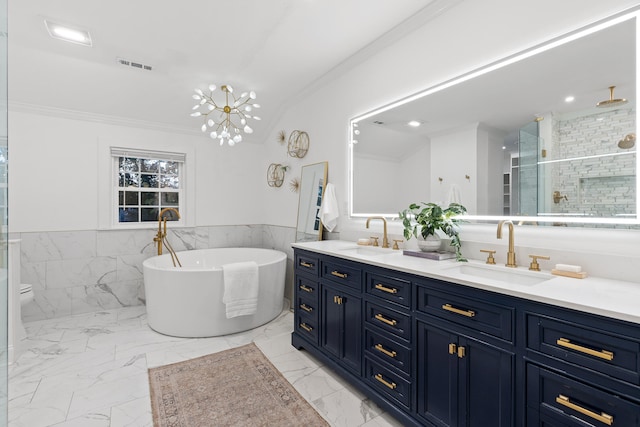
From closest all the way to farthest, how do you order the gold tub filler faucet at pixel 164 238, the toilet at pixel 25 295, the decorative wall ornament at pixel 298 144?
the toilet at pixel 25 295 < the decorative wall ornament at pixel 298 144 < the gold tub filler faucet at pixel 164 238

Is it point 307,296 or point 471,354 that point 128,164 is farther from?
point 471,354

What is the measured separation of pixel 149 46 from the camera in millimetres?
2771

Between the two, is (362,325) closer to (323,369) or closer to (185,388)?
(323,369)

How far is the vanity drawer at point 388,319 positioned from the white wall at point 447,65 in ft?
2.25

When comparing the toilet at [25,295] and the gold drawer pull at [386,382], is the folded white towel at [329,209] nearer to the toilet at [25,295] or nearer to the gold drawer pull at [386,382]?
the gold drawer pull at [386,382]

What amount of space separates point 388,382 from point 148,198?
3.83 m

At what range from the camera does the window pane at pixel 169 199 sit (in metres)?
4.32

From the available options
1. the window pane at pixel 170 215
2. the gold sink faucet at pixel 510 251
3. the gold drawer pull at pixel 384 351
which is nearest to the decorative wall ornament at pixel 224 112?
the window pane at pixel 170 215

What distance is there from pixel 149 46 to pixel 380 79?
209 centimetres

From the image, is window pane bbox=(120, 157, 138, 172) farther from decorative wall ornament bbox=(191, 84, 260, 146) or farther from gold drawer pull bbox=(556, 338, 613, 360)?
gold drawer pull bbox=(556, 338, 613, 360)

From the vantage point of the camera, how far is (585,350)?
3.54ft

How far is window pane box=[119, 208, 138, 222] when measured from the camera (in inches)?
159

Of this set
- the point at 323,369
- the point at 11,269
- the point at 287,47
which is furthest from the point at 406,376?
the point at 11,269

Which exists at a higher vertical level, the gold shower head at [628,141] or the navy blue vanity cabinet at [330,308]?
the gold shower head at [628,141]
